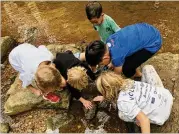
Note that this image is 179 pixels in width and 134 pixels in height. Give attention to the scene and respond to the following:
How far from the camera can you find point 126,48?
11.2 ft

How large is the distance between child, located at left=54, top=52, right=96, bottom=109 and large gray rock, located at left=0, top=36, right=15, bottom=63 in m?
1.36

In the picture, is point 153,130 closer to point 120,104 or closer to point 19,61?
point 120,104

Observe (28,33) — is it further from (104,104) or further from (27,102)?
(104,104)

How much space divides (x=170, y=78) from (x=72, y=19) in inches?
83.0

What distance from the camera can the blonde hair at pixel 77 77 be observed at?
3.19 m

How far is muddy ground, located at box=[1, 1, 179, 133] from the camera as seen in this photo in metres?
5.11

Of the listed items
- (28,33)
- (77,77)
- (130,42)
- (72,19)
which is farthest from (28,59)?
(72,19)

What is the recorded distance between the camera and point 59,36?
5.18 metres

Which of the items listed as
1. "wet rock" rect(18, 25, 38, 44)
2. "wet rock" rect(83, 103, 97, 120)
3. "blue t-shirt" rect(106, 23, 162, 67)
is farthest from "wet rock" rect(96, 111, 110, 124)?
"wet rock" rect(18, 25, 38, 44)

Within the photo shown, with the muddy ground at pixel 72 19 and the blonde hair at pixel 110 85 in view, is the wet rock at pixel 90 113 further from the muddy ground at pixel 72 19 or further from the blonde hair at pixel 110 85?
the muddy ground at pixel 72 19

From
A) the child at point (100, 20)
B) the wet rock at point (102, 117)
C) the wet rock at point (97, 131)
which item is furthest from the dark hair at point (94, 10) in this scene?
the wet rock at point (97, 131)

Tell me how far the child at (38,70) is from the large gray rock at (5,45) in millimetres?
1079

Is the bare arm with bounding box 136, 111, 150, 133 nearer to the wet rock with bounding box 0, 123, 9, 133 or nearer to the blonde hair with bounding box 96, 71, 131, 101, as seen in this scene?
the blonde hair with bounding box 96, 71, 131, 101

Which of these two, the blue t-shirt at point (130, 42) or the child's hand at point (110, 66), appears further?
the child's hand at point (110, 66)
